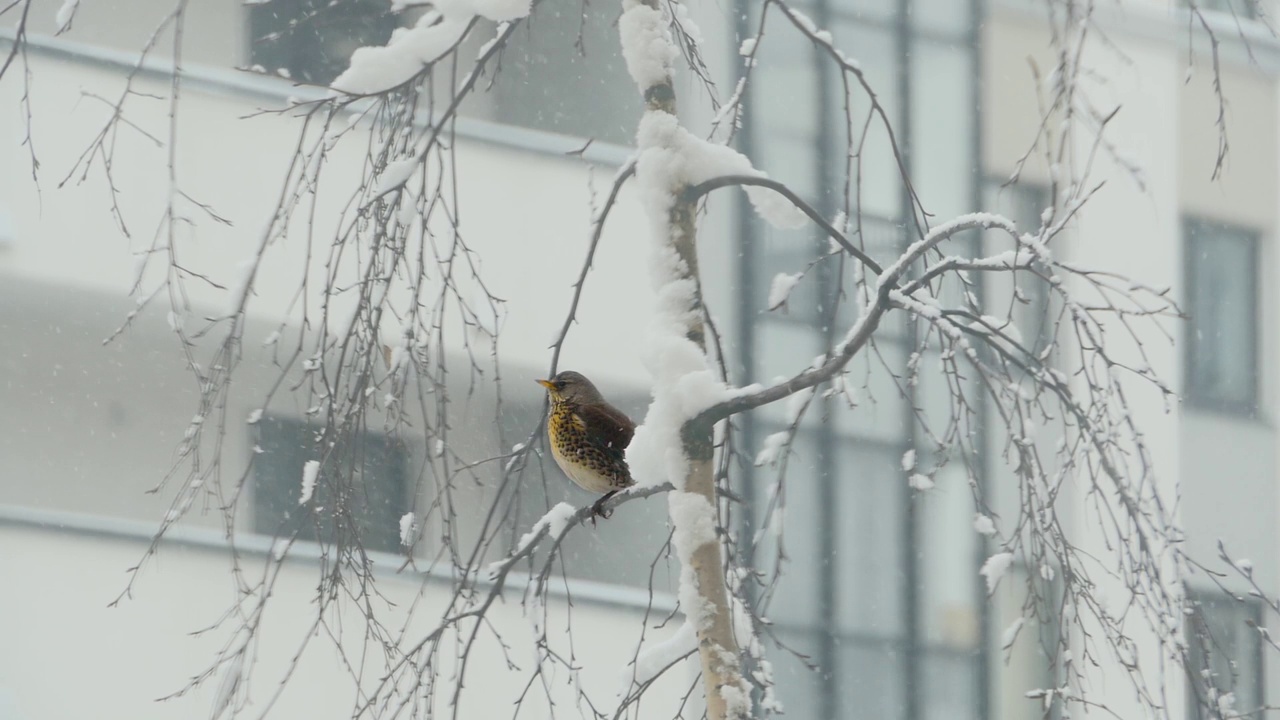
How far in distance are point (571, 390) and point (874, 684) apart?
129cm

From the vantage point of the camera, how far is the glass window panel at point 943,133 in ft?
8.10

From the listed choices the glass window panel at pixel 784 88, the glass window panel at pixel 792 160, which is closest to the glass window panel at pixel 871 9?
the glass window panel at pixel 784 88

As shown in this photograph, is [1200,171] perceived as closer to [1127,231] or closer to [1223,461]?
[1127,231]

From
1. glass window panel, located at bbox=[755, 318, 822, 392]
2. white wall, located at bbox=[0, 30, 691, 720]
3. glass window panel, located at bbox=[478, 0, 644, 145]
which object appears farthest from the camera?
glass window panel, located at bbox=[755, 318, 822, 392]

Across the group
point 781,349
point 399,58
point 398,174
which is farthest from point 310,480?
point 781,349

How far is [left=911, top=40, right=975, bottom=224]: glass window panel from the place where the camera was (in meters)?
2.47

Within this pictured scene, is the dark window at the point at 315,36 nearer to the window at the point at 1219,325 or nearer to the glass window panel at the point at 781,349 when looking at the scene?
the glass window panel at the point at 781,349

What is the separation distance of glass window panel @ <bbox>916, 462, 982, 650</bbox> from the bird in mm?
1179

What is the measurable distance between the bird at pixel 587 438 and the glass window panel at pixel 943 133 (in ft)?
3.58

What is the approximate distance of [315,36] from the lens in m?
1.98

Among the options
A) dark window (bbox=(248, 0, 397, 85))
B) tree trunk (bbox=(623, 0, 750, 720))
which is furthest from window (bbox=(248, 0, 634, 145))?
tree trunk (bbox=(623, 0, 750, 720))

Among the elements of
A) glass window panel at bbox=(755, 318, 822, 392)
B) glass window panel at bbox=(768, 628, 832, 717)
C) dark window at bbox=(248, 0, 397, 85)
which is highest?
dark window at bbox=(248, 0, 397, 85)

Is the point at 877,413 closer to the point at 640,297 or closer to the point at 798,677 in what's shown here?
the point at 798,677

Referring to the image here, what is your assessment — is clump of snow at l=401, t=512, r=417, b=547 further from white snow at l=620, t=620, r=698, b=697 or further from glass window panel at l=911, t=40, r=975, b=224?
glass window panel at l=911, t=40, r=975, b=224
